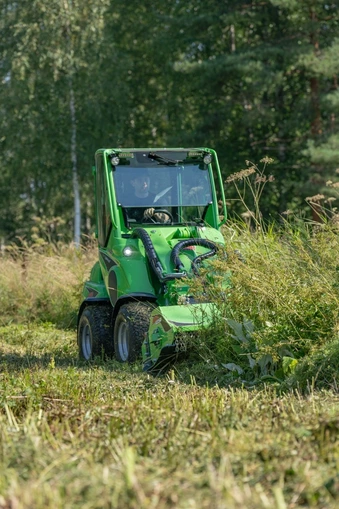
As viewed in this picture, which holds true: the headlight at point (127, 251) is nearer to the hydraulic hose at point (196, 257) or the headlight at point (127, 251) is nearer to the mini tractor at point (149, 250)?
the mini tractor at point (149, 250)

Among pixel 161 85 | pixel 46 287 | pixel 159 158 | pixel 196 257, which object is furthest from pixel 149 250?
pixel 161 85

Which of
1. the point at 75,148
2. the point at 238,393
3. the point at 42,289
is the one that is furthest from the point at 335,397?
the point at 75,148

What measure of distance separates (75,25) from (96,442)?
26.4 meters

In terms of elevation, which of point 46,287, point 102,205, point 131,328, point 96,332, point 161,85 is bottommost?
point 46,287

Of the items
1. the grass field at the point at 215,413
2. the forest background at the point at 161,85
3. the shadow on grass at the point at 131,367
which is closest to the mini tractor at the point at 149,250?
the shadow on grass at the point at 131,367

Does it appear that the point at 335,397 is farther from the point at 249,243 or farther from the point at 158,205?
the point at 158,205

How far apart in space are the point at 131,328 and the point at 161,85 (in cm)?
2572

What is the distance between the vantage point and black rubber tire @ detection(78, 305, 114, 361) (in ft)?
31.3

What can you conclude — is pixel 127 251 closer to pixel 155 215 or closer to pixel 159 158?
pixel 155 215

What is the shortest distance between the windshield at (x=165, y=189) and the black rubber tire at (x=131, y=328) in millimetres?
1227

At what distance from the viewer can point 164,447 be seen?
4.29 meters

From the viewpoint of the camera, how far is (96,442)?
170 inches

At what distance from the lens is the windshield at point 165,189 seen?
31.8 ft

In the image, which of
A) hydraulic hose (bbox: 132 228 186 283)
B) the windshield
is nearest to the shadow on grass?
hydraulic hose (bbox: 132 228 186 283)
